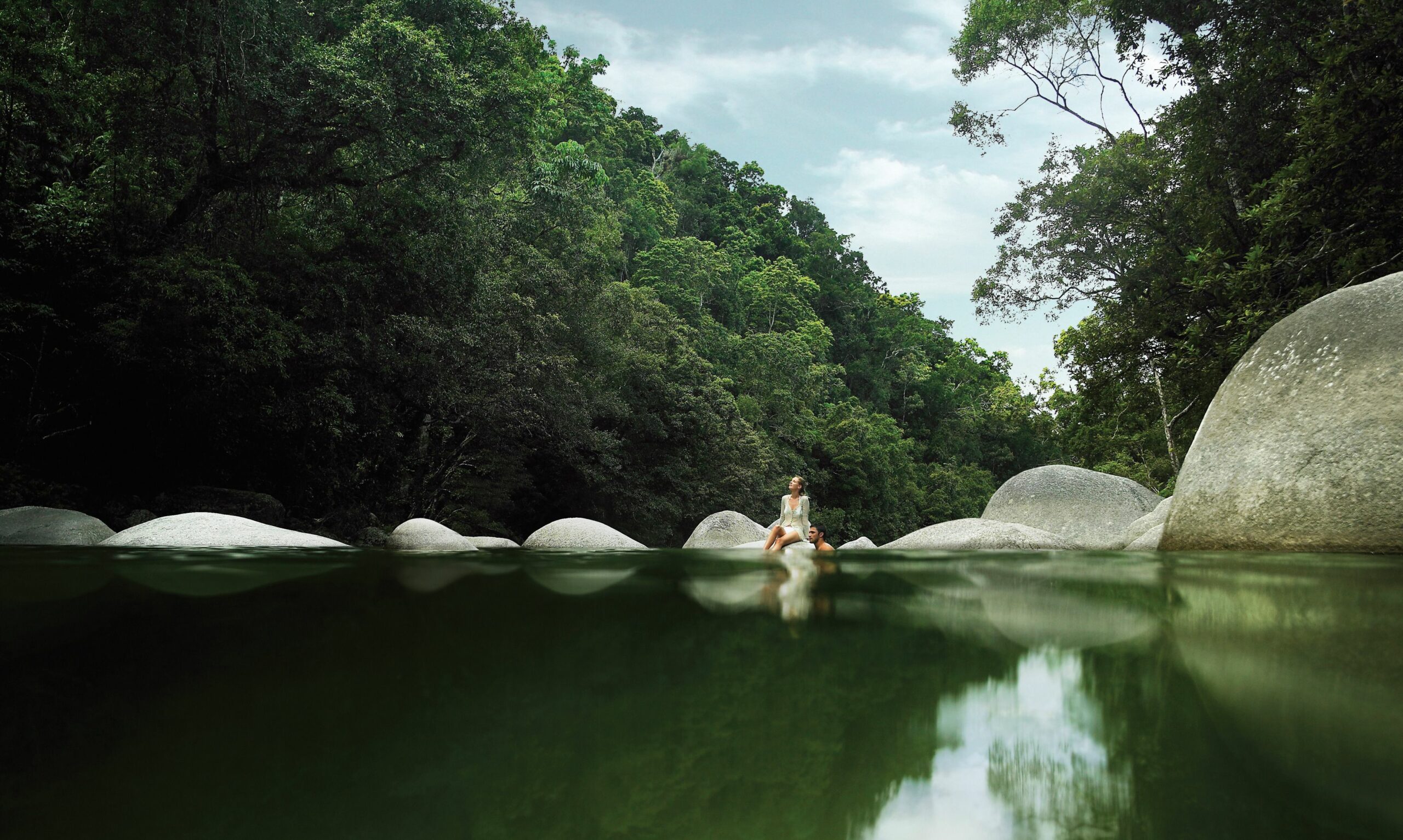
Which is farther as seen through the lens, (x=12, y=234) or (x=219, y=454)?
(x=219, y=454)

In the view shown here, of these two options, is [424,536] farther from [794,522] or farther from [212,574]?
[212,574]

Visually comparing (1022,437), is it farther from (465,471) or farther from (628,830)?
(628,830)

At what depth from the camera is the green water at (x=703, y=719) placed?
2.48ft

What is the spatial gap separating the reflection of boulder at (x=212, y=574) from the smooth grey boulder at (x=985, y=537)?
6.06 meters

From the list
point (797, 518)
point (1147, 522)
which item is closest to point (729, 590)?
point (797, 518)

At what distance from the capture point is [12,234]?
1140 cm

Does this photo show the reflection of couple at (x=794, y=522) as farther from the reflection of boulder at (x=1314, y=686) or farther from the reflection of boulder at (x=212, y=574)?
the reflection of boulder at (x=1314, y=686)

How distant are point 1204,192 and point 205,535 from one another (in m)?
13.7

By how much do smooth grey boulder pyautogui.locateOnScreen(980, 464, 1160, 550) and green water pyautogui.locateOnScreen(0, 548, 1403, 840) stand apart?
11.8 metres

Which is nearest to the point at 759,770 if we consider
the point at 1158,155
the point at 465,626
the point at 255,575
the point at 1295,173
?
the point at 465,626

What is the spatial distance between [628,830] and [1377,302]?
5592 mm

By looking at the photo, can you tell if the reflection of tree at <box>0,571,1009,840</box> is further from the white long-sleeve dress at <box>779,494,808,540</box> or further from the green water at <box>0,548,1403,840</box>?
the white long-sleeve dress at <box>779,494,808,540</box>

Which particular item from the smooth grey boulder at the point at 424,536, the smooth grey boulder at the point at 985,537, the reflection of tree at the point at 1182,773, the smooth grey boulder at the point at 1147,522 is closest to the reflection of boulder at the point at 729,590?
the reflection of tree at the point at 1182,773

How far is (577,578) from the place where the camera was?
2475 millimetres
